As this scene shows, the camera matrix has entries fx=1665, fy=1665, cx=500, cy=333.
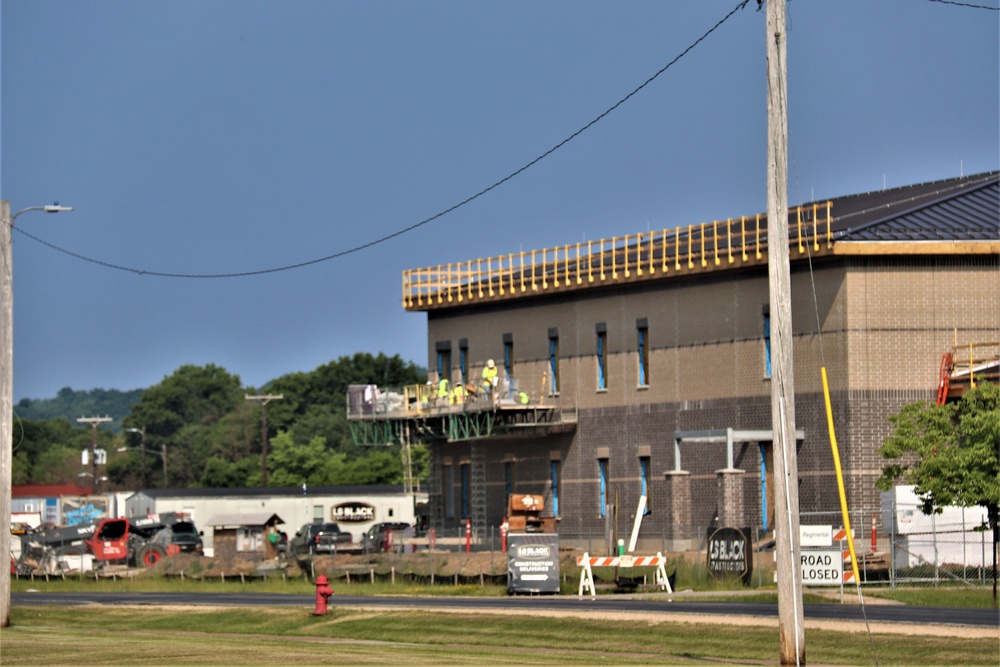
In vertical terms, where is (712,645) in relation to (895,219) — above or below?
below

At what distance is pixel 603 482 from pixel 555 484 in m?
2.89

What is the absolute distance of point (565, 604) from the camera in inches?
1528

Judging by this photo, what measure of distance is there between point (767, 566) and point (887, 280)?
10.1 metres

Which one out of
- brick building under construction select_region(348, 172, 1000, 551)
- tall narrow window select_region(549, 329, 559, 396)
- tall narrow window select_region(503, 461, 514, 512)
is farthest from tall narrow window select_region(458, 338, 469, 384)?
tall narrow window select_region(549, 329, 559, 396)

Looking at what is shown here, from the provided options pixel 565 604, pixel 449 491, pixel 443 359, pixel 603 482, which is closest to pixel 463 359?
pixel 443 359

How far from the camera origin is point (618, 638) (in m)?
30.2

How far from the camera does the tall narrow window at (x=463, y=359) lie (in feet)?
222

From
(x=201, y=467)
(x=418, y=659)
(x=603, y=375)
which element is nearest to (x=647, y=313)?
(x=603, y=375)

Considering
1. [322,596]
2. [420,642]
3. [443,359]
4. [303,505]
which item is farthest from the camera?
[303,505]

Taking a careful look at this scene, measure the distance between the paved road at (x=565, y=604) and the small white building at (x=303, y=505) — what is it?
3884 centimetres

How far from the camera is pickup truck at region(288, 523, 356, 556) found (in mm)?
66812

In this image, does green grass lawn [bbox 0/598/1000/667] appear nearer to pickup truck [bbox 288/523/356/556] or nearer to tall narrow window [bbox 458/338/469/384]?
pickup truck [bbox 288/523/356/556]

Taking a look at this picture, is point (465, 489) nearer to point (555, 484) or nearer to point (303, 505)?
point (555, 484)

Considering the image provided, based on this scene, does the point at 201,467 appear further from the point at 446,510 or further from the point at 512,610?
the point at 512,610
